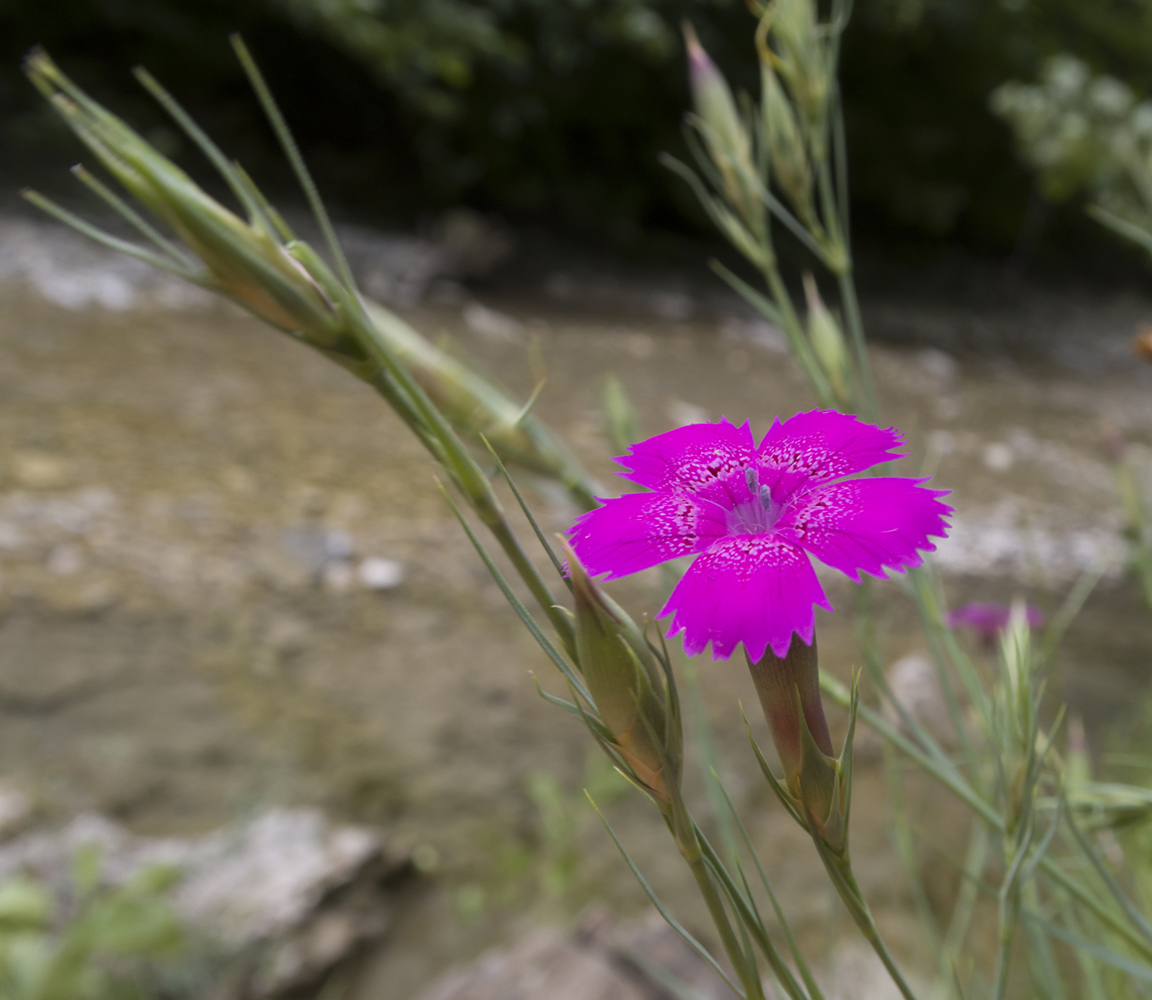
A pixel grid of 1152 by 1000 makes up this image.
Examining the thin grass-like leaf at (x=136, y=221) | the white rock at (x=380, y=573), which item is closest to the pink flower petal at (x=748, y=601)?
the thin grass-like leaf at (x=136, y=221)

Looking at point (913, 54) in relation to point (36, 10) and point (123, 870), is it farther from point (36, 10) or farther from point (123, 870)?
point (123, 870)

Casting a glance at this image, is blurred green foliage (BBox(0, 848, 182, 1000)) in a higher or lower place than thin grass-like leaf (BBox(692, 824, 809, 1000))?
lower

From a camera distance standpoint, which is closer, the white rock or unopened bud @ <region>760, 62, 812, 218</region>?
unopened bud @ <region>760, 62, 812, 218</region>

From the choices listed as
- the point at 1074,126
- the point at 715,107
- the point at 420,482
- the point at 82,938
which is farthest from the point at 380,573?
the point at 1074,126

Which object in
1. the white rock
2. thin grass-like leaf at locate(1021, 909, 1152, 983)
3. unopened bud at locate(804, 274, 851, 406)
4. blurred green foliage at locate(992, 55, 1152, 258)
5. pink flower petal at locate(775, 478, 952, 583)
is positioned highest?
pink flower petal at locate(775, 478, 952, 583)

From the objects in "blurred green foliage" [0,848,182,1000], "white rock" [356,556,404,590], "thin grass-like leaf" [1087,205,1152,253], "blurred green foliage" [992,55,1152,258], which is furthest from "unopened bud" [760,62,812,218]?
"blurred green foliage" [992,55,1152,258]

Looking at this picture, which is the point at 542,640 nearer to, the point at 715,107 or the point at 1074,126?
the point at 715,107

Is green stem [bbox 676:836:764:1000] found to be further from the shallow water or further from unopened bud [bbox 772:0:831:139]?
unopened bud [bbox 772:0:831:139]

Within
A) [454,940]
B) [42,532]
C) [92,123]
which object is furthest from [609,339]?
[92,123]

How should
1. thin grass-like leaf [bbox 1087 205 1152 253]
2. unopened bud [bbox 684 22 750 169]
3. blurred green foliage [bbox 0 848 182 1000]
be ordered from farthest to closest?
blurred green foliage [bbox 0 848 182 1000]
unopened bud [bbox 684 22 750 169]
thin grass-like leaf [bbox 1087 205 1152 253]
